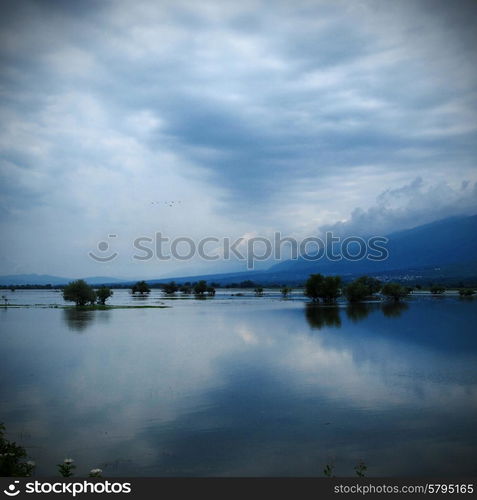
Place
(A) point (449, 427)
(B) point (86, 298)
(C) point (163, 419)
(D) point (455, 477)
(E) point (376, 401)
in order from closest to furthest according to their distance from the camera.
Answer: (D) point (455, 477)
(A) point (449, 427)
(C) point (163, 419)
(E) point (376, 401)
(B) point (86, 298)

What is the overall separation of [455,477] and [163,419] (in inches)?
433

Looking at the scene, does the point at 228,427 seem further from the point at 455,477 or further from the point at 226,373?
the point at 226,373

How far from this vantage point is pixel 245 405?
2144 centimetres

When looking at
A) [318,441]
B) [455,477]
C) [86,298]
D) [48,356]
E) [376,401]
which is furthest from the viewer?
[86,298]

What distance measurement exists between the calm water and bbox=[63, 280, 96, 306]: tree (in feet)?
184

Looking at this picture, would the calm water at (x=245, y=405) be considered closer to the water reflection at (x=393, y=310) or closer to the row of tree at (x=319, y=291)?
the water reflection at (x=393, y=310)

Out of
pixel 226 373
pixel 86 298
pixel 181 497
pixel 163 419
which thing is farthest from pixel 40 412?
pixel 86 298

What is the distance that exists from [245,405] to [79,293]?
83977mm

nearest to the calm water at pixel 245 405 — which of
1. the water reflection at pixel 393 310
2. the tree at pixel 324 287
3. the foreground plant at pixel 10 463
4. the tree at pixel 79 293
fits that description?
the foreground plant at pixel 10 463

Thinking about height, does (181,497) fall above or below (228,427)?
above

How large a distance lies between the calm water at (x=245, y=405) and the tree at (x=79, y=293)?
184 feet

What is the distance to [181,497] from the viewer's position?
848cm

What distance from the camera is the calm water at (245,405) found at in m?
15.0

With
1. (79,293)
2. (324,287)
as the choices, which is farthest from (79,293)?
(324,287)
